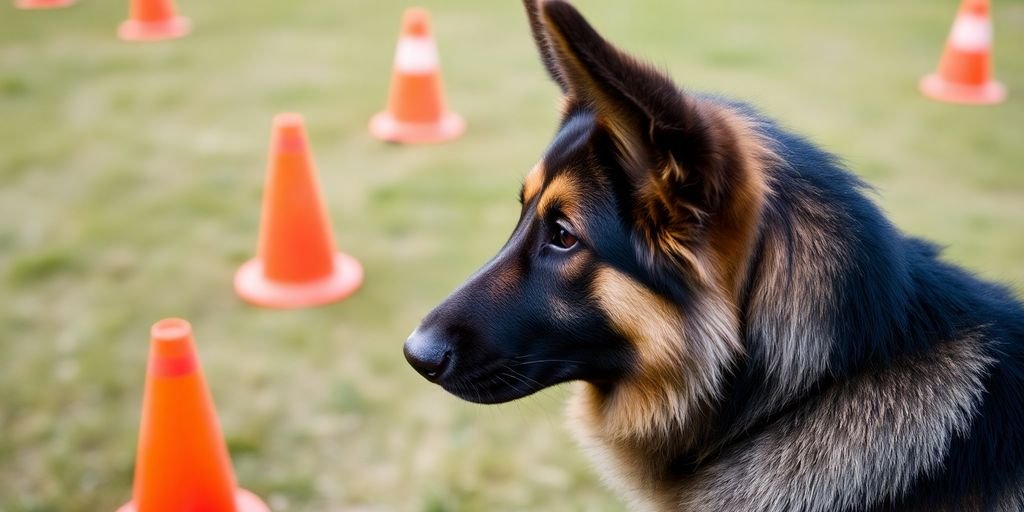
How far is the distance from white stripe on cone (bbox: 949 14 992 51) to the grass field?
22.3 inches

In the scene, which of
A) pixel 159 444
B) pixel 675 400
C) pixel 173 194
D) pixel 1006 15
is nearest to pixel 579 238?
pixel 675 400

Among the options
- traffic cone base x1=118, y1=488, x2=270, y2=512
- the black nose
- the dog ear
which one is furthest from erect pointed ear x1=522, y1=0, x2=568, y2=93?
traffic cone base x1=118, y1=488, x2=270, y2=512

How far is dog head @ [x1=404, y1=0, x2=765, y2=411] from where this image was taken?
205cm

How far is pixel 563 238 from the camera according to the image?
2480mm

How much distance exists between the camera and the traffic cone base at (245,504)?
3222mm

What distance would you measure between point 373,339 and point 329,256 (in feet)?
2.16

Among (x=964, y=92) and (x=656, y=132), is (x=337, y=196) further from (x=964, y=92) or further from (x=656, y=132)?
(x=964, y=92)

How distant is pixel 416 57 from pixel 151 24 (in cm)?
366

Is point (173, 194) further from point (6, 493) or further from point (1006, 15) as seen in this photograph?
point (1006, 15)

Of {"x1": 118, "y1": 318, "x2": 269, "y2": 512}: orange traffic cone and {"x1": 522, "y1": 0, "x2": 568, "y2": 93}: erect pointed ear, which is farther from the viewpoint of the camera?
{"x1": 118, "y1": 318, "x2": 269, "y2": 512}: orange traffic cone

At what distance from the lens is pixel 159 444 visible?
3.03 meters

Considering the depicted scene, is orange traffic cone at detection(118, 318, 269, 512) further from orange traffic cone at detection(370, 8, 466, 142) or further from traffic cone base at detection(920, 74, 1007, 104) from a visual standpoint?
traffic cone base at detection(920, 74, 1007, 104)

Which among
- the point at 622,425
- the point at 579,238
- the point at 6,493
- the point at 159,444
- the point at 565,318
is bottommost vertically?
the point at 6,493

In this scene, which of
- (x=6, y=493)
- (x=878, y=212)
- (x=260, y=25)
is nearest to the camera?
(x=878, y=212)
